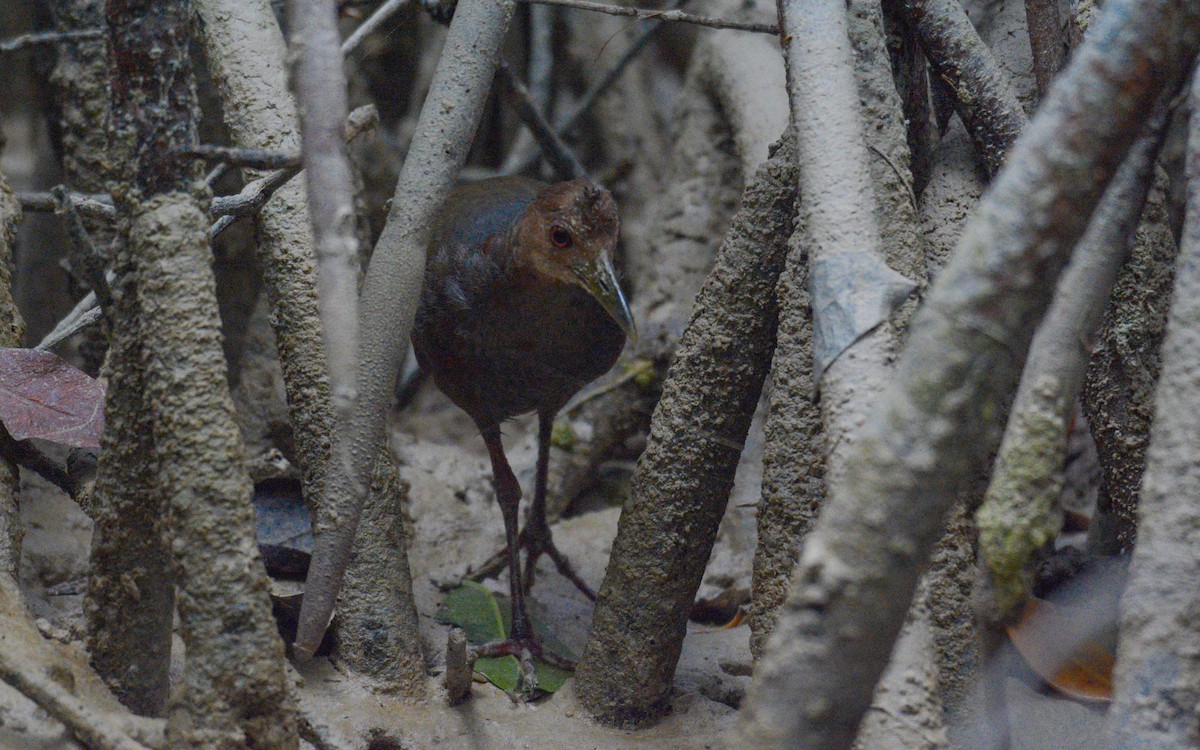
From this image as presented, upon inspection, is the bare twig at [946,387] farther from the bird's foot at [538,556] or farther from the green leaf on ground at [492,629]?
the bird's foot at [538,556]

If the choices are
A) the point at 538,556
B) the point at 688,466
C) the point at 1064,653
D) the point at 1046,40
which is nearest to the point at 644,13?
the point at 1046,40

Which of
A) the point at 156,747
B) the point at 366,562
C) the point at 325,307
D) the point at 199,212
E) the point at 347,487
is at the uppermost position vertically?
the point at 199,212

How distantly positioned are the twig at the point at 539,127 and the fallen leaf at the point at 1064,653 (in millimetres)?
2408

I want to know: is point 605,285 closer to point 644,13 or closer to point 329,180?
point 644,13

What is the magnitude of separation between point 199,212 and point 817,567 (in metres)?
1.13

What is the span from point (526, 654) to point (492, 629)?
23 cm

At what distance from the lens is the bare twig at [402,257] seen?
6.17ft

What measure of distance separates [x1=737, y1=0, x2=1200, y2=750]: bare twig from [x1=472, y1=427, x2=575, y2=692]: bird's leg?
1.50m

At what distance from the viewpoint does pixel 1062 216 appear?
1.31m

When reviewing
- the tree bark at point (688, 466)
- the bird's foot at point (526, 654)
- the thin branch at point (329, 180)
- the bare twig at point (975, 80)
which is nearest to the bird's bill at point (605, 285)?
the tree bark at point (688, 466)

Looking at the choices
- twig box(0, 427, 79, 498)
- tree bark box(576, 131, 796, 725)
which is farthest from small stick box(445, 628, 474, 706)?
twig box(0, 427, 79, 498)

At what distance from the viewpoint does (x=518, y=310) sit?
319 cm

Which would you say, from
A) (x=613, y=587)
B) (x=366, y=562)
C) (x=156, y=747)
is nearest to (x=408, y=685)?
(x=366, y=562)

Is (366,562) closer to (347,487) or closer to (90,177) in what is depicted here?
(347,487)
